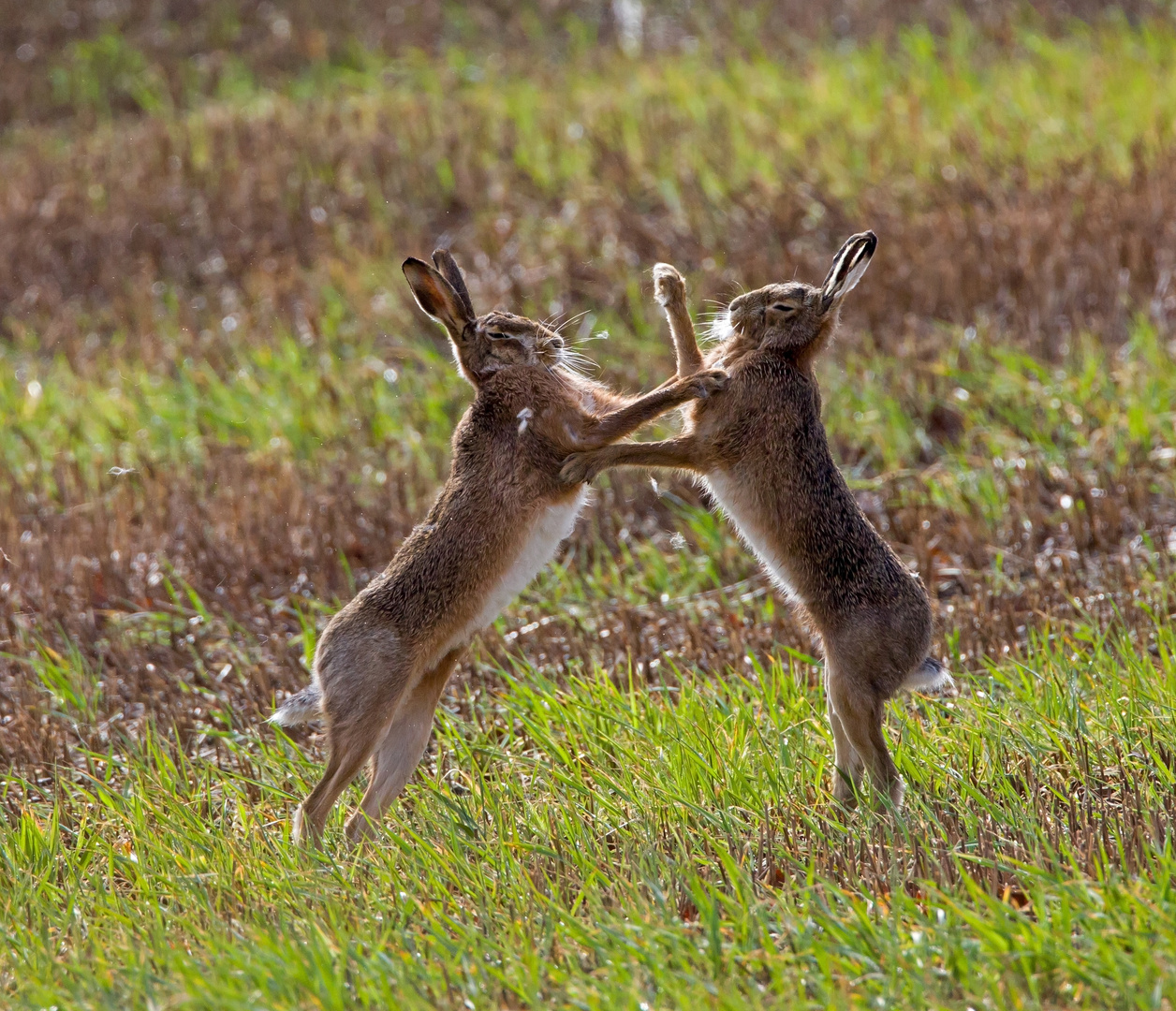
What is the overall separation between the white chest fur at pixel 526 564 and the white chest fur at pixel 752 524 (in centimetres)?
44

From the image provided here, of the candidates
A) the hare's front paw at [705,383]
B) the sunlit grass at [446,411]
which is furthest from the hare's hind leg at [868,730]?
the sunlit grass at [446,411]

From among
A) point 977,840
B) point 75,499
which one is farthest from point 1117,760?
point 75,499

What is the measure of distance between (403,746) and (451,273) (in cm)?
161

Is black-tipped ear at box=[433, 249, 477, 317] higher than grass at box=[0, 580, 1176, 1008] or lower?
higher

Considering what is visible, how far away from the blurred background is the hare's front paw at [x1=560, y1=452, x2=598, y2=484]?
0.82 meters

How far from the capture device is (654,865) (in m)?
3.88

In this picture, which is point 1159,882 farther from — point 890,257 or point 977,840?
point 890,257

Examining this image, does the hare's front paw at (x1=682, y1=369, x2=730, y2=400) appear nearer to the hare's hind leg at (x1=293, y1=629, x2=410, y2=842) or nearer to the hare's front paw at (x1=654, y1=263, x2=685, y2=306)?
the hare's front paw at (x1=654, y1=263, x2=685, y2=306)

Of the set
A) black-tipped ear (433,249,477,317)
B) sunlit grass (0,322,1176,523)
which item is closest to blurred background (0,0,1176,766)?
sunlit grass (0,322,1176,523)

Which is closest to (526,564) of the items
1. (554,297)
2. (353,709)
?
(353,709)

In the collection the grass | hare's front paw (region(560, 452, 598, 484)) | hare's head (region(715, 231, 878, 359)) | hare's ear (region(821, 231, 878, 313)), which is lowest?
the grass

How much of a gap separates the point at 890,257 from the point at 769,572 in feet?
20.7

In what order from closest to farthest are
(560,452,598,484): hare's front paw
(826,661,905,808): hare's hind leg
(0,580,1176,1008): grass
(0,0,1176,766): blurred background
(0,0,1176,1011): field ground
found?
(0,580,1176,1008): grass
(0,0,1176,1011): field ground
(826,661,905,808): hare's hind leg
(560,452,598,484): hare's front paw
(0,0,1176,766): blurred background

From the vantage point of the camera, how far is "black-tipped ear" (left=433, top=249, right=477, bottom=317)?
464cm
